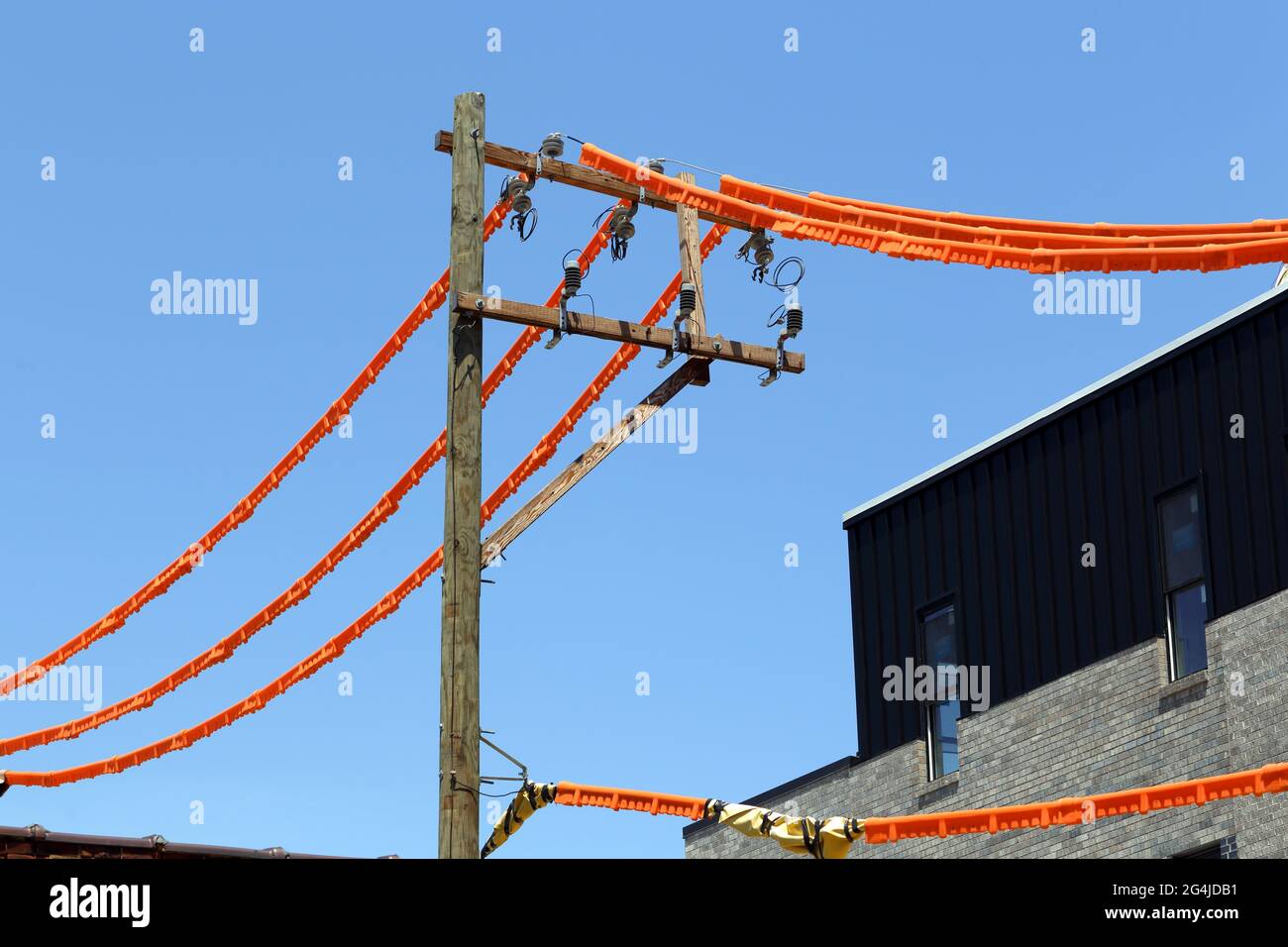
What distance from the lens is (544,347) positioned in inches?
613

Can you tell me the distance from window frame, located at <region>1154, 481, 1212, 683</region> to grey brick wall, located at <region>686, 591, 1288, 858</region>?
168mm

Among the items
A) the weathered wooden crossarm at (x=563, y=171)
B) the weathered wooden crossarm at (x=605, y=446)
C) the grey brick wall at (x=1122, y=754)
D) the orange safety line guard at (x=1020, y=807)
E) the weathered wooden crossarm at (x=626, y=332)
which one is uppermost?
the weathered wooden crossarm at (x=563, y=171)

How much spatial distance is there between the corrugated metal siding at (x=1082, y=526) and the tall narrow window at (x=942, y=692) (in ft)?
0.67

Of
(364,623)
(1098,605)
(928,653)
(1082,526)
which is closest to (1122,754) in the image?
(1098,605)

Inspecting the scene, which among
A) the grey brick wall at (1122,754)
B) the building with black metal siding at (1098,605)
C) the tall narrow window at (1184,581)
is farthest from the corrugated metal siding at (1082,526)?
the grey brick wall at (1122,754)

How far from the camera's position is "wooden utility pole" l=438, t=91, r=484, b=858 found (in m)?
13.9

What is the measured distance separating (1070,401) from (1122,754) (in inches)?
170

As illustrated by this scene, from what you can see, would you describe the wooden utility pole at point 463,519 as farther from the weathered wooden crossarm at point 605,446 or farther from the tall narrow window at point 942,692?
the tall narrow window at point 942,692

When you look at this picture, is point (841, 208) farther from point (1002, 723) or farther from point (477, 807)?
point (1002, 723)

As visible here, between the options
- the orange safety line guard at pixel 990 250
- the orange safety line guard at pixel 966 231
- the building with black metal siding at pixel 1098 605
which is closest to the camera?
the orange safety line guard at pixel 990 250

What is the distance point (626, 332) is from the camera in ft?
51.4

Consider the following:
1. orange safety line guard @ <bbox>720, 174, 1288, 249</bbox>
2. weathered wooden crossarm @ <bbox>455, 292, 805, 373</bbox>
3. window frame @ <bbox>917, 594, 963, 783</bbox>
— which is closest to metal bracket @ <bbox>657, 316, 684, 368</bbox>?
weathered wooden crossarm @ <bbox>455, 292, 805, 373</bbox>

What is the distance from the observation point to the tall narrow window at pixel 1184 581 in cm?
2252
